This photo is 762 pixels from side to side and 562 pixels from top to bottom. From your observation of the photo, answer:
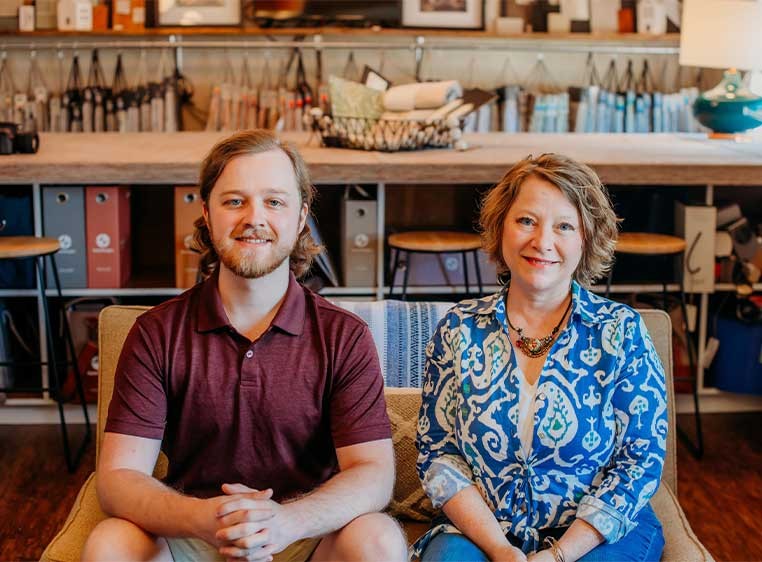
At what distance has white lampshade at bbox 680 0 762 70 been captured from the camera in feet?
14.7

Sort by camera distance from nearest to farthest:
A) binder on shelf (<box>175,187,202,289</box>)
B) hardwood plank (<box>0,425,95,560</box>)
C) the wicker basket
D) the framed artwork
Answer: hardwood plank (<box>0,425,95,560</box>), binder on shelf (<box>175,187,202,289</box>), the wicker basket, the framed artwork

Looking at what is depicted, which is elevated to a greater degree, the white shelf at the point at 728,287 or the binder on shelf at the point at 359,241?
the binder on shelf at the point at 359,241

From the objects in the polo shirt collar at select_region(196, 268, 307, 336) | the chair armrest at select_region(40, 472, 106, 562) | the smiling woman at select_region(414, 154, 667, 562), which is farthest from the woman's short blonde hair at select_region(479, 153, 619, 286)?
the chair armrest at select_region(40, 472, 106, 562)

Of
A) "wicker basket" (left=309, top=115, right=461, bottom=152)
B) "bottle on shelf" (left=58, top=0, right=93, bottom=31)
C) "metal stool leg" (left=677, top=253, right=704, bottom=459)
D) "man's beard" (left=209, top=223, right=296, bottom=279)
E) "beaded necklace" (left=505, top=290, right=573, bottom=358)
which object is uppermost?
"bottle on shelf" (left=58, top=0, right=93, bottom=31)

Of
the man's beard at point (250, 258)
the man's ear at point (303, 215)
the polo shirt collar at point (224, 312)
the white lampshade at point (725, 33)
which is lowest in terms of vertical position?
the polo shirt collar at point (224, 312)

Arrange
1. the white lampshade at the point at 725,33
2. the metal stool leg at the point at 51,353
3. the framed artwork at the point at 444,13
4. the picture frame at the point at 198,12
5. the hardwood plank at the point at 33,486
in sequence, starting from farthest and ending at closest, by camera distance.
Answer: the framed artwork at the point at 444,13 → the picture frame at the point at 198,12 → the white lampshade at the point at 725,33 → the metal stool leg at the point at 51,353 → the hardwood plank at the point at 33,486

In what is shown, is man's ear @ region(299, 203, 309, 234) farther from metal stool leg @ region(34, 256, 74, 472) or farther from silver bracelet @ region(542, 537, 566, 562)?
metal stool leg @ region(34, 256, 74, 472)

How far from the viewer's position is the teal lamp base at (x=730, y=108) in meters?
4.55

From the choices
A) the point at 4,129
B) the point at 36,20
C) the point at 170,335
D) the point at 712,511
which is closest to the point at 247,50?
the point at 36,20

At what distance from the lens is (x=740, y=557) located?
10.1 feet

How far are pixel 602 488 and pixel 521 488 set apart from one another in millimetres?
144

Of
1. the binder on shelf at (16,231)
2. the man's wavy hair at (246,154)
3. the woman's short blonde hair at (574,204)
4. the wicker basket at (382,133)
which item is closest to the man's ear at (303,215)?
the man's wavy hair at (246,154)

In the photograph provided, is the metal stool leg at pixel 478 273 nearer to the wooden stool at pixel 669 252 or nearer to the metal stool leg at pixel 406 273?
the metal stool leg at pixel 406 273

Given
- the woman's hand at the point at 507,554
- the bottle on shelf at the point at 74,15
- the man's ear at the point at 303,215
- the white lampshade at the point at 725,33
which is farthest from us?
Result: the bottle on shelf at the point at 74,15
